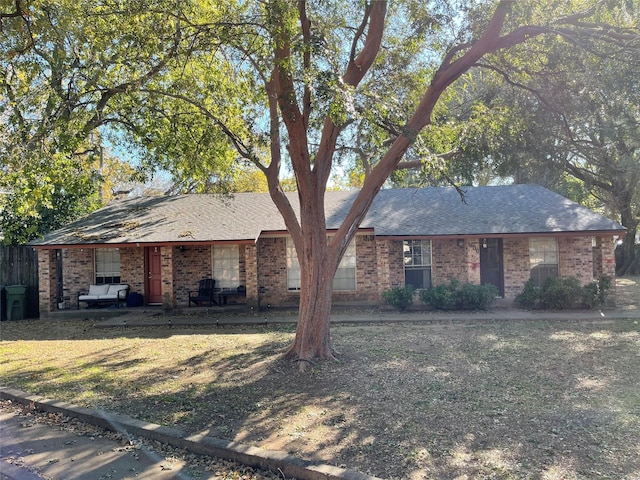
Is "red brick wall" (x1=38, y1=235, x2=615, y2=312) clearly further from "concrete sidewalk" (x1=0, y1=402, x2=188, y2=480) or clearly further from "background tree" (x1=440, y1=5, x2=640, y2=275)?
"concrete sidewalk" (x1=0, y1=402, x2=188, y2=480)

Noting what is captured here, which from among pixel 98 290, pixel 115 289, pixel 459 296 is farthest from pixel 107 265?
pixel 459 296

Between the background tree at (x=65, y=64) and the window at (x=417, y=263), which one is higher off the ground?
the background tree at (x=65, y=64)

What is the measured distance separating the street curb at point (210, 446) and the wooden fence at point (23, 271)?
11.2 metres

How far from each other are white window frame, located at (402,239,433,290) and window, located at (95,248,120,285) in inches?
393

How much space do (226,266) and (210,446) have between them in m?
11.8

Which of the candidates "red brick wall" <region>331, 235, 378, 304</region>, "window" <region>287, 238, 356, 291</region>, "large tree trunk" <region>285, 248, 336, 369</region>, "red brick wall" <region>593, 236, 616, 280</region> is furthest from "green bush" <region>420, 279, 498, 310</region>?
"large tree trunk" <region>285, 248, 336, 369</region>

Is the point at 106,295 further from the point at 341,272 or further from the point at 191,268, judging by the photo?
the point at 341,272

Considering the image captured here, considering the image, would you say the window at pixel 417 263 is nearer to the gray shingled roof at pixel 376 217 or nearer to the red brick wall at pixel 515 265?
the gray shingled roof at pixel 376 217

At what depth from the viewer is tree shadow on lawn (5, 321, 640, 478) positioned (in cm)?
468

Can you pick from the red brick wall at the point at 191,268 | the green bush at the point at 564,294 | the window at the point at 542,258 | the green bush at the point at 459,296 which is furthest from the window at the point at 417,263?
the red brick wall at the point at 191,268

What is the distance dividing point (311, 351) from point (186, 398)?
91.0 inches

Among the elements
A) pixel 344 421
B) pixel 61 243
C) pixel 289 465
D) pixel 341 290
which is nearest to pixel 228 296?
pixel 341 290

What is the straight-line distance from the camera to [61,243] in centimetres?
1499

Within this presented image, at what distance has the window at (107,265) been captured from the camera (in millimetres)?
16953
